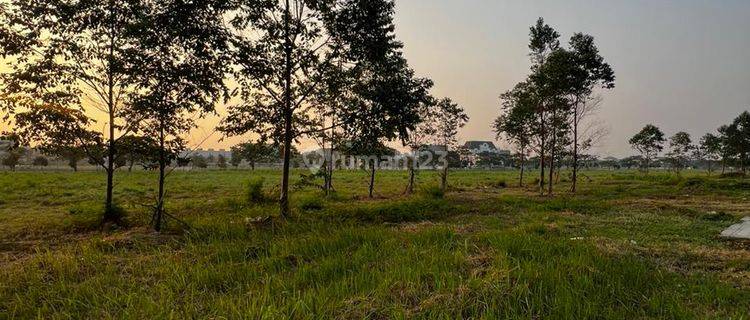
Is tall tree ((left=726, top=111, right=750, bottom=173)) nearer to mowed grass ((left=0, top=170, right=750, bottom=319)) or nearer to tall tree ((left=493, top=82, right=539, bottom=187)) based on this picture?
tall tree ((left=493, top=82, right=539, bottom=187))

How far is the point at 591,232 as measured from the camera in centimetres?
984

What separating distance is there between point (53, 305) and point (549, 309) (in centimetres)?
548

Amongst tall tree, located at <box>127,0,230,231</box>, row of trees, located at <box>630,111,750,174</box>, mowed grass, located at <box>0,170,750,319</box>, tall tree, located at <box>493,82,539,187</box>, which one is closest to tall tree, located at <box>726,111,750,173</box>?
row of trees, located at <box>630,111,750,174</box>

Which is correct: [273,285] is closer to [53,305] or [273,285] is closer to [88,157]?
[53,305]

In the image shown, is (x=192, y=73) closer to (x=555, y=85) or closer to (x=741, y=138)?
(x=555, y=85)

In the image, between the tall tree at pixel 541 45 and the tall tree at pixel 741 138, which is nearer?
the tall tree at pixel 541 45

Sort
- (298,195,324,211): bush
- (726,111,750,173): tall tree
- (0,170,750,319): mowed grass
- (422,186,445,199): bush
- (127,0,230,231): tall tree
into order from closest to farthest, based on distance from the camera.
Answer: (0,170,750,319): mowed grass, (127,0,230,231): tall tree, (298,195,324,211): bush, (422,186,445,199): bush, (726,111,750,173): tall tree

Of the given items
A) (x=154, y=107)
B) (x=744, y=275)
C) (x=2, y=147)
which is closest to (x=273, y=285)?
(x=744, y=275)

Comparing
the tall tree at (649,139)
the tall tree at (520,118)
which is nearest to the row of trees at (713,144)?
the tall tree at (649,139)

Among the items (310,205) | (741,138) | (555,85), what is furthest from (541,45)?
(741,138)

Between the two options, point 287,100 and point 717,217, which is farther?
point 717,217

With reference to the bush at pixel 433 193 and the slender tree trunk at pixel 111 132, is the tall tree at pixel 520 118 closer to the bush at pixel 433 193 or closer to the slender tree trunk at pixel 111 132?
the bush at pixel 433 193

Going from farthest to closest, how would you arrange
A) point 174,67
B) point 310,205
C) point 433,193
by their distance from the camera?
point 433,193 < point 310,205 < point 174,67

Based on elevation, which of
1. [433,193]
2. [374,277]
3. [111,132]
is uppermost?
[111,132]
